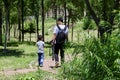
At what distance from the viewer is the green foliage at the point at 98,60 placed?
15.9ft

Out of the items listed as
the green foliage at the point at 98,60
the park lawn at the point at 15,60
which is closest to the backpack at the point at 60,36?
the park lawn at the point at 15,60

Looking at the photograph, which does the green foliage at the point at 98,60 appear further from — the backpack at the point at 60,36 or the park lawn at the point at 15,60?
the park lawn at the point at 15,60

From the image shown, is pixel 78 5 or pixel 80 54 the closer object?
pixel 80 54

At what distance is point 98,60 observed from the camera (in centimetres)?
479

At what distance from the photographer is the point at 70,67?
539 cm

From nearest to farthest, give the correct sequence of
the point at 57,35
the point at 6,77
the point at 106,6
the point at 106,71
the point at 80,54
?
the point at 106,71
the point at 80,54
the point at 6,77
the point at 57,35
the point at 106,6

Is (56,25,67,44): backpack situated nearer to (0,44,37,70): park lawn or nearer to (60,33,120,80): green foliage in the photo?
(0,44,37,70): park lawn

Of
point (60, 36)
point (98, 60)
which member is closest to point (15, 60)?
point (60, 36)

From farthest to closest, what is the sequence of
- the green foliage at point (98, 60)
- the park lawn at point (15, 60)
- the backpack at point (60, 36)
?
the park lawn at point (15, 60) < the backpack at point (60, 36) < the green foliage at point (98, 60)

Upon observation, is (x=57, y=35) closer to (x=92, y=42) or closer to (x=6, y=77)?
(x=6, y=77)

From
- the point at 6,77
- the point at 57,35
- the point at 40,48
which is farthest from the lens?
the point at 40,48

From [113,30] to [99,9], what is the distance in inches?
1231

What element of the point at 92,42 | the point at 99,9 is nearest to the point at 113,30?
the point at 92,42

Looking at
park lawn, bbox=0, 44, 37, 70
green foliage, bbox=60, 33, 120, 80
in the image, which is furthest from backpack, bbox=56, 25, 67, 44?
green foliage, bbox=60, 33, 120, 80
